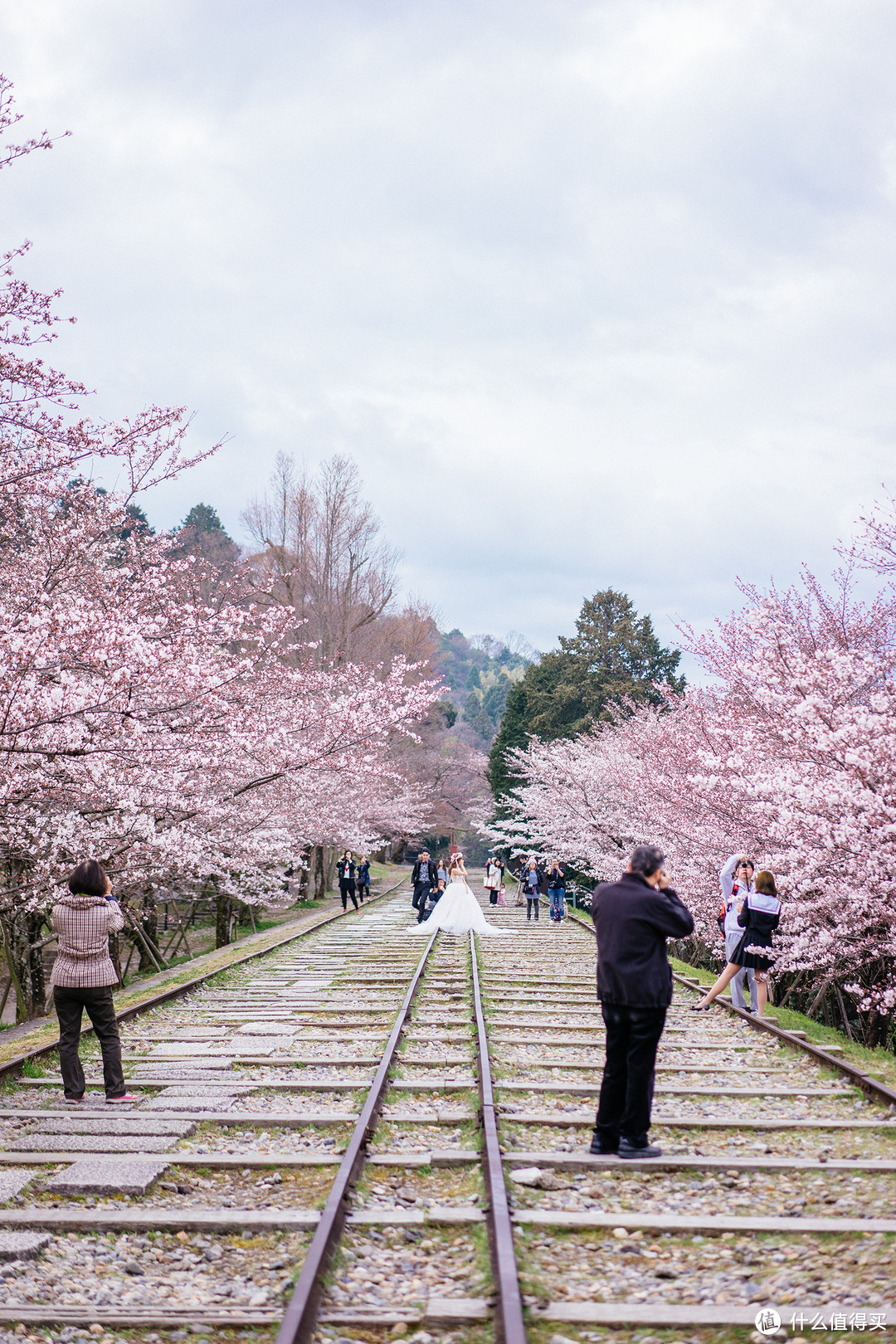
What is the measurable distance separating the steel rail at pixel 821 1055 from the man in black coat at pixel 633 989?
0.78 ft

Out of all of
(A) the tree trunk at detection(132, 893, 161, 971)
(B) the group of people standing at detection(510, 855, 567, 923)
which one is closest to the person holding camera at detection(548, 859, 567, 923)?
(B) the group of people standing at detection(510, 855, 567, 923)

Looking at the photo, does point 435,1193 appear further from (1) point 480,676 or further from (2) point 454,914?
(1) point 480,676

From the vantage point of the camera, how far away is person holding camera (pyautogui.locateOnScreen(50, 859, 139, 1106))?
7.12m

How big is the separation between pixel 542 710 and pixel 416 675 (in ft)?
22.5

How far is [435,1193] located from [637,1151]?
1.25m

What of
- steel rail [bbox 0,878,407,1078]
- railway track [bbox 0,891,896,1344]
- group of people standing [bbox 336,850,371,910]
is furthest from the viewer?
group of people standing [bbox 336,850,371,910]

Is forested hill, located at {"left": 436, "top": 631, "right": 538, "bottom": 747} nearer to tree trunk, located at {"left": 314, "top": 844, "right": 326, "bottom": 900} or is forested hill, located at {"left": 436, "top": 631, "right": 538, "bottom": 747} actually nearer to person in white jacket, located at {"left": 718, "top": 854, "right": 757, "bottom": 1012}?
tree trunk, located at {"left": 314, "top": 844, "right": 326, "bottom": 900}

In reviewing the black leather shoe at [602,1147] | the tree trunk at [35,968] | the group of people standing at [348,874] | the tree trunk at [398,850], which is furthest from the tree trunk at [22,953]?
the tree trunk at [398,850]

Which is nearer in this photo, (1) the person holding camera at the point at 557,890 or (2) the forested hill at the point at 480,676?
(1) the person holding camera at the point at 557,890

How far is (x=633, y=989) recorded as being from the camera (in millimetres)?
5637

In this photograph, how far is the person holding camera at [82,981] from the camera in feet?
23.4

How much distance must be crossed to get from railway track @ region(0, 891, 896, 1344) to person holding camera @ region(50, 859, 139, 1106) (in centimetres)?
23

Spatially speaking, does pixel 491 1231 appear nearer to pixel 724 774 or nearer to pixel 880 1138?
pixel 880 1138

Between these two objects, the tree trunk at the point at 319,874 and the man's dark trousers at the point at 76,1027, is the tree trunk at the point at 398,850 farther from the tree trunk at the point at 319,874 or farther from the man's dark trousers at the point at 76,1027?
the man's dark trousers at the point at 76,1027
